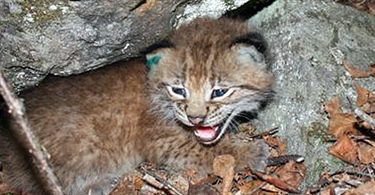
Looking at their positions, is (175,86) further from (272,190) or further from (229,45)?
(272,190)

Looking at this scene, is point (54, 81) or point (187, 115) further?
point (54, 81)

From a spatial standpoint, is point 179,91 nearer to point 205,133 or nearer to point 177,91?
point 177,91

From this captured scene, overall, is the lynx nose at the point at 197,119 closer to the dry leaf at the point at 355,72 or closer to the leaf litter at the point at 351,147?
the leaf litter at the point at 351,147

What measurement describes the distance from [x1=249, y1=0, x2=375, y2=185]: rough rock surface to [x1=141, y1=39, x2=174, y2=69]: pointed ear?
983 millimetres

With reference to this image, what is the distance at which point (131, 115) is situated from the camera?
197 inches

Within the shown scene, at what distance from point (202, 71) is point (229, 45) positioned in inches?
10.5

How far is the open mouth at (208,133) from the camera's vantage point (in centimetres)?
486

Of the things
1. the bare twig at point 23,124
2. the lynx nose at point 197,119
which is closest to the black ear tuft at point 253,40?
the lynx nose at point 197,119

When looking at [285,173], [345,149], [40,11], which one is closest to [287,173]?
[285,173]

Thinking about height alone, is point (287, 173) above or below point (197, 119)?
below

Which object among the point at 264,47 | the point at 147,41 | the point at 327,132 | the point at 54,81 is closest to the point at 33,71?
the point at 54,81

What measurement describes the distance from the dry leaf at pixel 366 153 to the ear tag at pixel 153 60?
1.58 meters

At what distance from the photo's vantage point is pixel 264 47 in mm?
4730

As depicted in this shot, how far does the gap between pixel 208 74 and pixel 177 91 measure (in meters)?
0.29
